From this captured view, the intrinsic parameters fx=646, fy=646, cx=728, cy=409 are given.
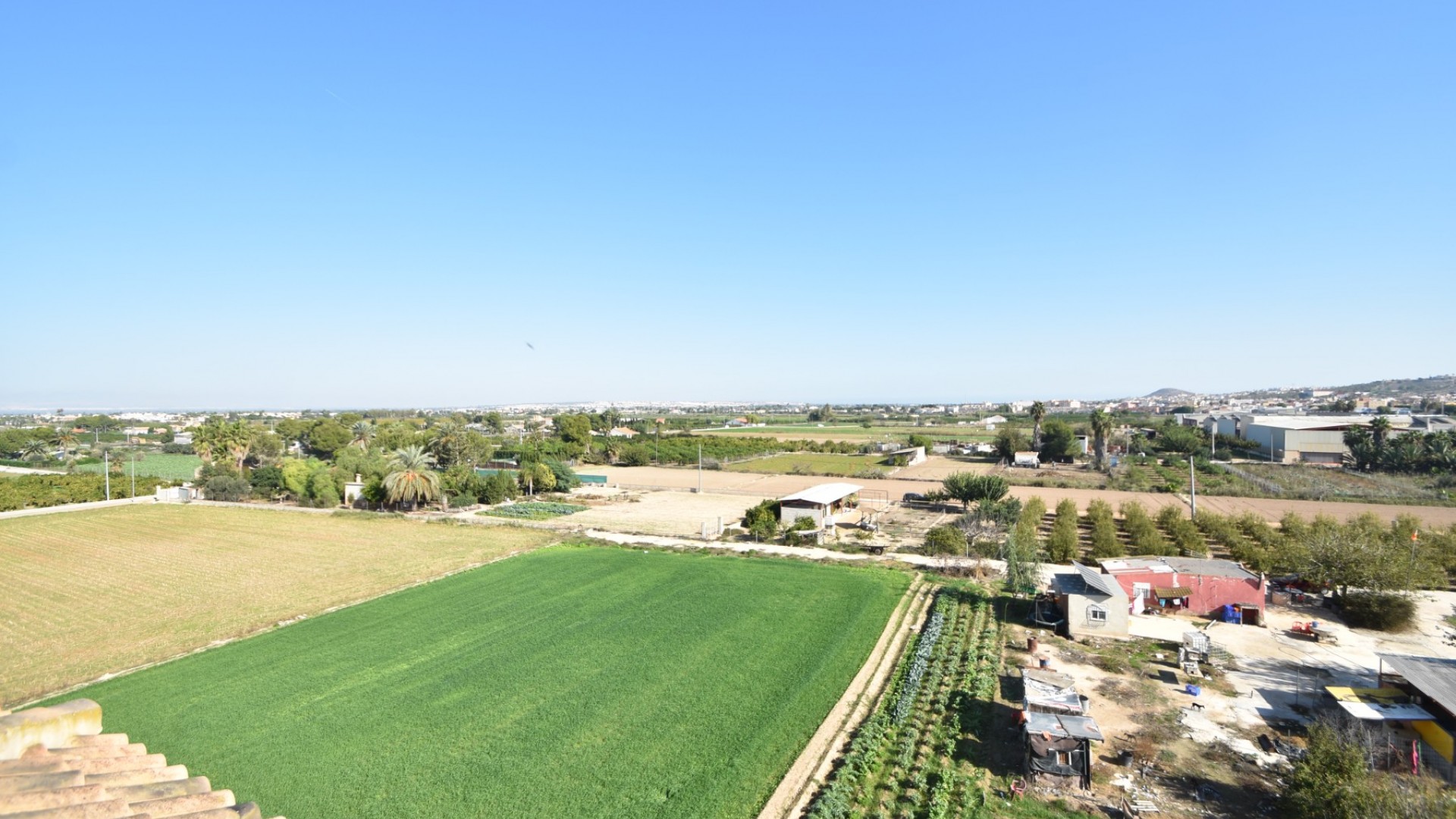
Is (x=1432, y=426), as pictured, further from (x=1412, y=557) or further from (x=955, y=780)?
(x=955, y=780)

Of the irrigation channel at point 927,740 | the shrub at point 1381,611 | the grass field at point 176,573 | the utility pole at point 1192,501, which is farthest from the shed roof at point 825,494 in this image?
the shrub at point 1381,611

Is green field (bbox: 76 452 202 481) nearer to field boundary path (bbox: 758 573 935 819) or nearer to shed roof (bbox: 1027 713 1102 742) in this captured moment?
field boundary path (bbox: 758 573 935 819)

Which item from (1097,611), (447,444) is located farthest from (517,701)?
(447,444)

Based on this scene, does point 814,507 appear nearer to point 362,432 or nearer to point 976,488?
point 976,488

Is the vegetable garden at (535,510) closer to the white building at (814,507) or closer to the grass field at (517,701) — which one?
the white building at (814,507)

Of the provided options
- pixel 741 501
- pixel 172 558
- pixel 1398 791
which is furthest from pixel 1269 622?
pixel 172 558
